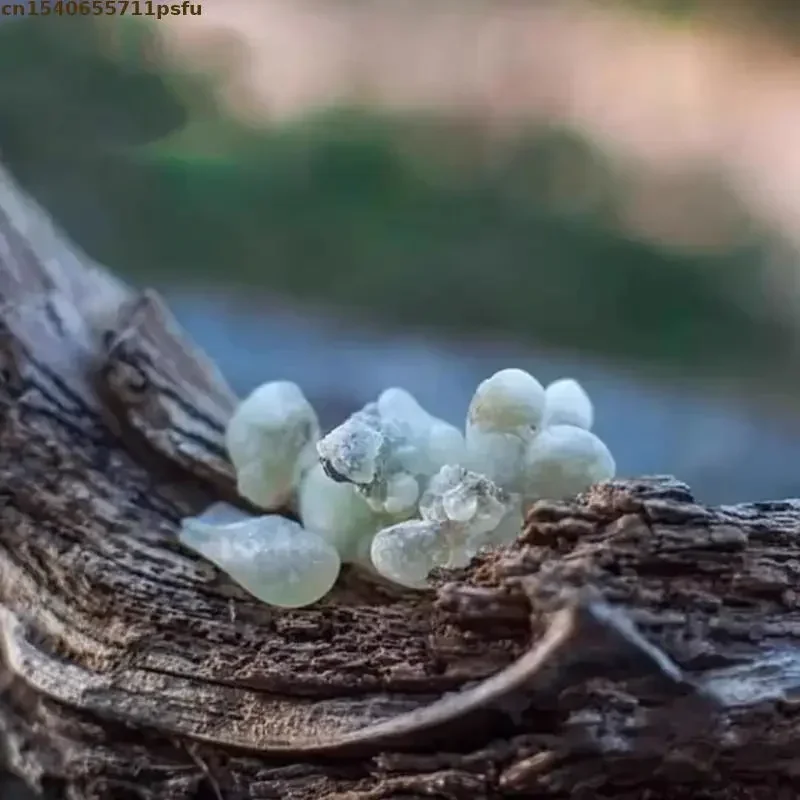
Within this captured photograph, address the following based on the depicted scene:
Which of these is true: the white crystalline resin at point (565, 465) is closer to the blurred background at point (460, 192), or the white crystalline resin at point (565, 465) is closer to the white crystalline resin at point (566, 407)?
the white crystalline resin at point (566, 407)

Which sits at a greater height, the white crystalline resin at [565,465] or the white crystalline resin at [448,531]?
the white crystalline resin at [565,465]

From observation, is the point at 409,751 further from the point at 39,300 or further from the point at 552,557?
the point at 39,300

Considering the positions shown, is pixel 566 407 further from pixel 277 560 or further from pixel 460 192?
pixel 460 192

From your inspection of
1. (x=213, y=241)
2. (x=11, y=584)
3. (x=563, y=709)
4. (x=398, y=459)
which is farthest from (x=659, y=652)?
(x=213, y=241)

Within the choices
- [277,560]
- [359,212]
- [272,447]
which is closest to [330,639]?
[277,560]

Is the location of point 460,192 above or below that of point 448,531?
above

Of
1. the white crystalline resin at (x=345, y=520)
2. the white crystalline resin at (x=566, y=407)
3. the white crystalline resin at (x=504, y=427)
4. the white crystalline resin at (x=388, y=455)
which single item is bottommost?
the white crystalline resin at (x=345, y=520)

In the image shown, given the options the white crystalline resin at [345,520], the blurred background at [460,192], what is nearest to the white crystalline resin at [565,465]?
the white crystalline resin at [345,520]
